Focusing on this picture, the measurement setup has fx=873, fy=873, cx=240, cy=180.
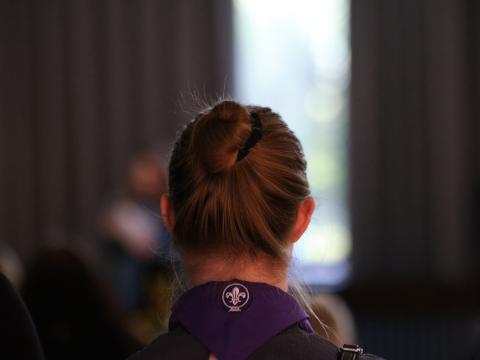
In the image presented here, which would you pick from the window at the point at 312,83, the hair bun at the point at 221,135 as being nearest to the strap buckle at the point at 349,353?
the hair bun at the point at 221,135

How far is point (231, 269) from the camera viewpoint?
3.87 feet

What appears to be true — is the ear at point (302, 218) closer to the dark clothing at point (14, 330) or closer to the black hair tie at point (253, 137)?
the black hair tie at point (253, 137)

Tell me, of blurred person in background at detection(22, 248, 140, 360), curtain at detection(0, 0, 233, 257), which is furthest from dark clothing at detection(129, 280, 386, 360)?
curtain at detection(0, 0, 233, 257)

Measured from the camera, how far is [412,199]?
5637 millimetres

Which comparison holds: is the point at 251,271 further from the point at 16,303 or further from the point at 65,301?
the point at 65,301

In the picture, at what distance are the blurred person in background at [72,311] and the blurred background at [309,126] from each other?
2140 millimetres

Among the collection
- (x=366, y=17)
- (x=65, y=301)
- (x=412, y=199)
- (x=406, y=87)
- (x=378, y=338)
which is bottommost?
(x=378, y=338)

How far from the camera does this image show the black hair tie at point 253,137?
47.3 inches

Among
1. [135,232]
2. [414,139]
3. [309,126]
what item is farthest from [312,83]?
[135,232]

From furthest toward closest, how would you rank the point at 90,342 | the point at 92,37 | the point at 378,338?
the point at 92,37 → the point at 378,338 → the point at 90,342

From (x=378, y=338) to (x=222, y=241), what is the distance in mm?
4262

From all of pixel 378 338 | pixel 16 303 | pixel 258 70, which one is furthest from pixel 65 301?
pixel 258 70

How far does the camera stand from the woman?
114 centimetres

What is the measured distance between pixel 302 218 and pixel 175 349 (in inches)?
10.4
